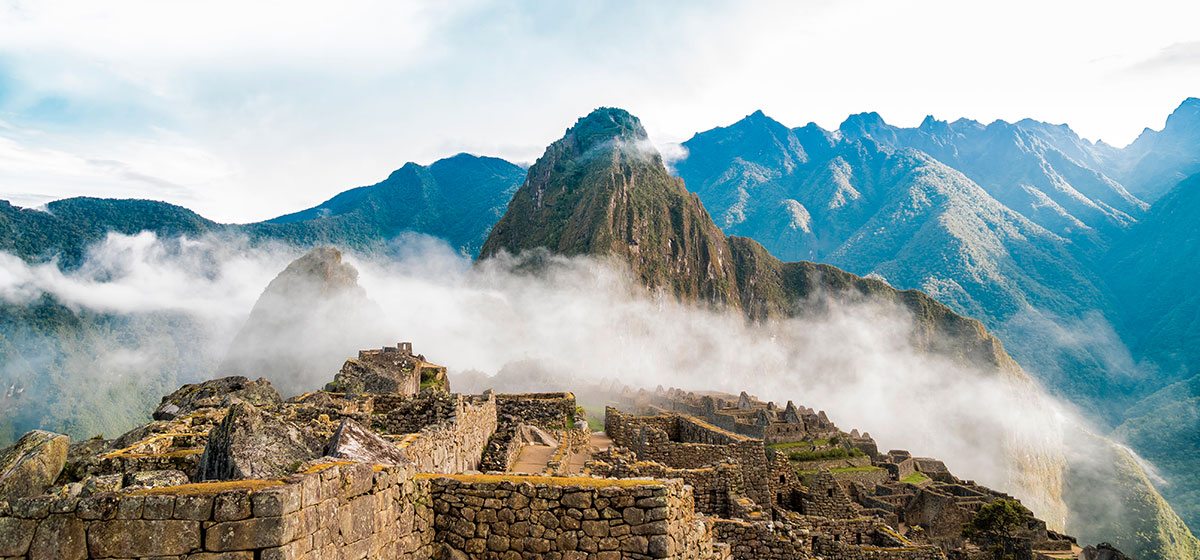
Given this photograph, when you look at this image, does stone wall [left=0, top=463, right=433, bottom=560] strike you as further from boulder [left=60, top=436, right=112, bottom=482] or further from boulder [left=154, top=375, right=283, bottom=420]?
boulder [left=154, top=375, right=283, bottom=420]

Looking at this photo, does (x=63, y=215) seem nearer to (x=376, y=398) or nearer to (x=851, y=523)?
(x=376, y=398)

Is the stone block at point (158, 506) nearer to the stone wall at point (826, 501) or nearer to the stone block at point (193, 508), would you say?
the stone block at point (193, 508)

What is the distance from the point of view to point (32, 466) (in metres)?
4.76

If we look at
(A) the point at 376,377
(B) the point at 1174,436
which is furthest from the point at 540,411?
(B) the point at 1174,436

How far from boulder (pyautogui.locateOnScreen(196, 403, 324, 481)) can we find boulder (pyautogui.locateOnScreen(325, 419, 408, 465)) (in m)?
0.23

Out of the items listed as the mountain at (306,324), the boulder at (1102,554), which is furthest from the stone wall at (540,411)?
the mountain at (306,324)

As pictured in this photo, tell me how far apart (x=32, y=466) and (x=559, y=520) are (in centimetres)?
375

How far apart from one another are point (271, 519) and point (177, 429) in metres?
7.41

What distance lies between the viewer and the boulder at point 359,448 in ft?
17.6

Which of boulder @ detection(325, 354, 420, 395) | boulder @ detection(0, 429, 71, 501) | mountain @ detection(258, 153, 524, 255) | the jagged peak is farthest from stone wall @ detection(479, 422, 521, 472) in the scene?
the jagged peak

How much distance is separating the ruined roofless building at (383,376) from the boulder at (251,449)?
1094cm

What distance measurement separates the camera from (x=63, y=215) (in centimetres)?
8100

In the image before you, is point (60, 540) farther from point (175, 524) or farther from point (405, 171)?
point (405, 171)

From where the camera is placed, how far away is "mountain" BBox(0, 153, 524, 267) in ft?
251
